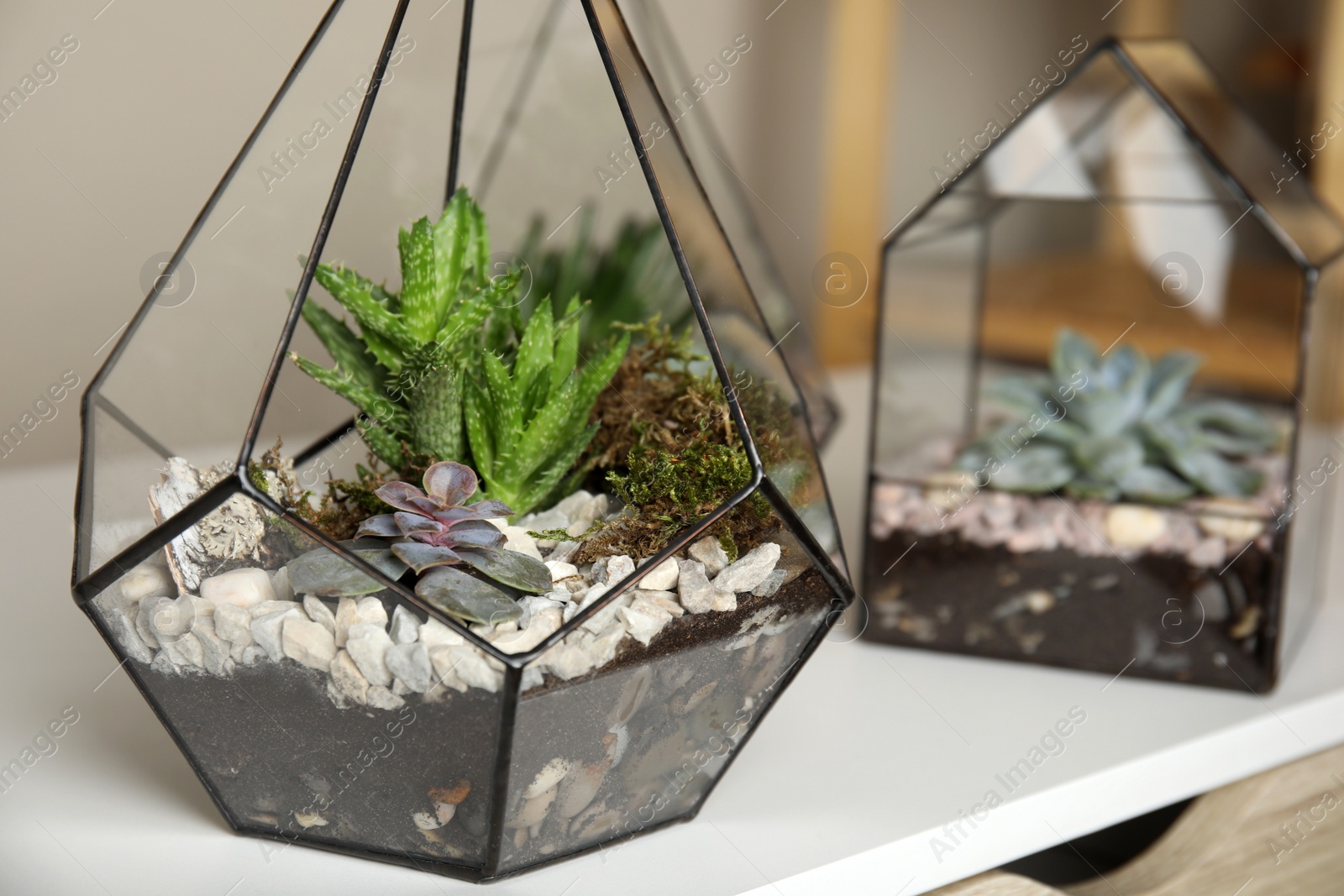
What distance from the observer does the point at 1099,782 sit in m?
0.65

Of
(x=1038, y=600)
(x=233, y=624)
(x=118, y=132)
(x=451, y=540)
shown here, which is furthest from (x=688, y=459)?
Result: (x=118, y=132)

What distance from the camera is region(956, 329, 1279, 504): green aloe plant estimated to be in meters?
0.78

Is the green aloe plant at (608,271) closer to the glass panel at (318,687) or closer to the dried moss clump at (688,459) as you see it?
the dried moss clump at (688,459)

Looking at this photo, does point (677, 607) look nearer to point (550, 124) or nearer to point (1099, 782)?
point (1099, 782)

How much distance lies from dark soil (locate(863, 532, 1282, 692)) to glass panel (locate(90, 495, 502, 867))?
1.30ft

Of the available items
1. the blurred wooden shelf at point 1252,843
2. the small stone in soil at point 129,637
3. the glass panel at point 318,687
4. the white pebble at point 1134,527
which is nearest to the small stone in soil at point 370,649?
the glass panel at point 318,687

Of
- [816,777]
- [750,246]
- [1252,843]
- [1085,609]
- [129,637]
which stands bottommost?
[1252,843]

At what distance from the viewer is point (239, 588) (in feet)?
1.59

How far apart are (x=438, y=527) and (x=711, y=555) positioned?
5.2 inches

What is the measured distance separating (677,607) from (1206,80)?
0.70 m

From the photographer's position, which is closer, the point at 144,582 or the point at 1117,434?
the point at 144,582

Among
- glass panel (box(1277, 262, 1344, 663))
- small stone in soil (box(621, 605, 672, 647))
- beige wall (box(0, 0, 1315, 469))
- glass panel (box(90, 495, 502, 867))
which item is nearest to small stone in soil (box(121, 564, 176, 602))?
glass panel (box(90, 495, 502, 867))

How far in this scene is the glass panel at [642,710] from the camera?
481 mm

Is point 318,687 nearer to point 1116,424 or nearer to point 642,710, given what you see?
point 642,710
